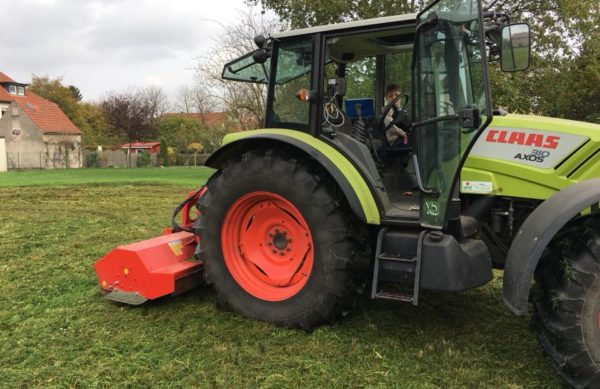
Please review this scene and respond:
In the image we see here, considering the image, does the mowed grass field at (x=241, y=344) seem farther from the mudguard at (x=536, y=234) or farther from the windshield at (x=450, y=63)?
the windshield at (x=450, y=63)

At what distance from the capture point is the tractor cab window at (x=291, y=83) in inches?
139

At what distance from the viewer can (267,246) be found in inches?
145

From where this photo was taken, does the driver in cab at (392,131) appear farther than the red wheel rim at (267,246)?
Yes

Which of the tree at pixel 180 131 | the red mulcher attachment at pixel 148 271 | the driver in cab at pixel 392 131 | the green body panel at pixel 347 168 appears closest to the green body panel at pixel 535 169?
the green body panel at pixel 347 168

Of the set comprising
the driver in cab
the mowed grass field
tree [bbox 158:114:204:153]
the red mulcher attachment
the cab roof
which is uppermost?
tree [bbox 158:114:204:153]

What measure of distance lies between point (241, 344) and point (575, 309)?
1928 mm

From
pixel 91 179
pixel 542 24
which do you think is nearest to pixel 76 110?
pixel 91 179

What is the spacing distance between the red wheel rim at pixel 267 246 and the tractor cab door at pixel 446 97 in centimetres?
91

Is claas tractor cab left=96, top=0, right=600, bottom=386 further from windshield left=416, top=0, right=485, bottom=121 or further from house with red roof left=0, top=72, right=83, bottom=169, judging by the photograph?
house with red roof left=0, top=72, right=83, bottom=169

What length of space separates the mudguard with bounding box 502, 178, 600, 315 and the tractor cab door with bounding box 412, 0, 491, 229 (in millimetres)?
469

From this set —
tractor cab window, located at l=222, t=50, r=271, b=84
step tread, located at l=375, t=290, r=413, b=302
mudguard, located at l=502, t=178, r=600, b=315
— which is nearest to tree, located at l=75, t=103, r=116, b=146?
tractor cab window, located at l=222, t=50, r=271, b=84

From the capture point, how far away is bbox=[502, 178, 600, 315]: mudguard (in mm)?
2494

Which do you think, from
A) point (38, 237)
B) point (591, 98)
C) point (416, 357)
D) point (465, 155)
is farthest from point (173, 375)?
point (591, 98)

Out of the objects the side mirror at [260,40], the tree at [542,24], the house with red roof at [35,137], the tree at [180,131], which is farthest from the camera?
the tree at [180,131]
